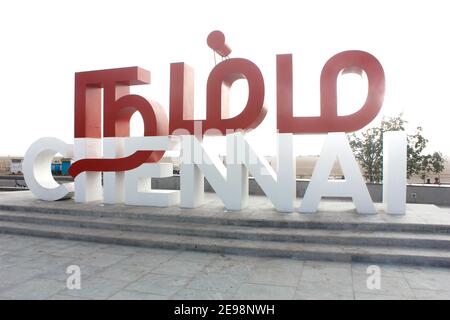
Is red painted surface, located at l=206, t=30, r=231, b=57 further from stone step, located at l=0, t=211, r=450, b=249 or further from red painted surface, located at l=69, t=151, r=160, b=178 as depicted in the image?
stone step, located at l=0, t=211, r=450, b=249

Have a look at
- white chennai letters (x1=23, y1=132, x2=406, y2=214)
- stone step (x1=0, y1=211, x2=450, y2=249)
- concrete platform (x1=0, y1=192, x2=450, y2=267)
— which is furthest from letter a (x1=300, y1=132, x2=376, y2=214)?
stone step (x1=0, y1=211, x2=450, y2=249)

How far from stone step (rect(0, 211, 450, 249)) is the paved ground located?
698 millimetres

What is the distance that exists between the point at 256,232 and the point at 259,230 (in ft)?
0.69

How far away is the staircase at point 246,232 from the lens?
6121mm

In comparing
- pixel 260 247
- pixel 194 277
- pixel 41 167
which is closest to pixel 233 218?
pixel 260 247

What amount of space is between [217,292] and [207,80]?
582cm

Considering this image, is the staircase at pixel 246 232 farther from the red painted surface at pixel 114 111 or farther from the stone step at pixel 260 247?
the red painted surface at pixel 114 111

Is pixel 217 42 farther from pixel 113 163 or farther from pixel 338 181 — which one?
pixel 338 181

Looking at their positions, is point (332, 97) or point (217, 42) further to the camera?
point (217, 42)

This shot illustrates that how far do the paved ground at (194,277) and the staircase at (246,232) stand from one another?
230mm

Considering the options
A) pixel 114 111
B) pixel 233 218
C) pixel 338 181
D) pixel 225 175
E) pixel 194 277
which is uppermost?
pixel 114 111

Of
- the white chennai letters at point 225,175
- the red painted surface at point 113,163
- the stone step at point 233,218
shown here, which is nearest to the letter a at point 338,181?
the white chennai letters at point 225,175

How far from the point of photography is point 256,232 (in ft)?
22.7

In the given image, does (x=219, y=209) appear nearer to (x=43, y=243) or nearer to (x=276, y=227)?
(x=276, y=227)
